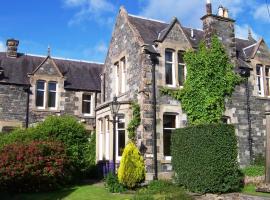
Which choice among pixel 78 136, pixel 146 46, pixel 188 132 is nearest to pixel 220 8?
pixel 146 46

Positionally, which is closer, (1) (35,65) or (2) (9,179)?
(2) (9,179)

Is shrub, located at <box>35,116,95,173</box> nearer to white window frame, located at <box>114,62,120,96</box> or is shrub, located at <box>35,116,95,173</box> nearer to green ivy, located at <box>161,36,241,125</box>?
white window frame, located at <box>114,62,120,96</box>

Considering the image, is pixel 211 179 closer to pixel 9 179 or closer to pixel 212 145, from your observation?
pixel 212 145

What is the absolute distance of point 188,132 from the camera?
18.0m

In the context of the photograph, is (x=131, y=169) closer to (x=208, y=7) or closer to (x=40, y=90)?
(x=208, y=7)

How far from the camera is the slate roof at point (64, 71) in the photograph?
29375 mm

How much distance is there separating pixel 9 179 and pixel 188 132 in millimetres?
8880

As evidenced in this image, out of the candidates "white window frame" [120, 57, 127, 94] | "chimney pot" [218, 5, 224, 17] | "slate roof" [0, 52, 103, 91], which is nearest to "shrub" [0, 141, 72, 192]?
"white window frame" [120, 57, 127, 94]

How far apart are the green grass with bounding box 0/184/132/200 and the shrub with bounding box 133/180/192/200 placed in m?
0.81

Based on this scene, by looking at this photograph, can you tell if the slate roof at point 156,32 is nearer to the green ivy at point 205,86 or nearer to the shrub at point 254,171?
the green ivy at point 205,86

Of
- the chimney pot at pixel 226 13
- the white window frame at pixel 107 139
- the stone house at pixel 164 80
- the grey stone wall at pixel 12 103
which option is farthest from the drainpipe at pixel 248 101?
the grey stone wall at pixel 12 103

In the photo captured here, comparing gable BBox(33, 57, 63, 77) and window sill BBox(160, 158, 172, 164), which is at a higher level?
gable BBox(33, 57, 63, 77)

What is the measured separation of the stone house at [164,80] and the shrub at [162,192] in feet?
8.03

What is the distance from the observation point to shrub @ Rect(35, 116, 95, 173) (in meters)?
21.1
